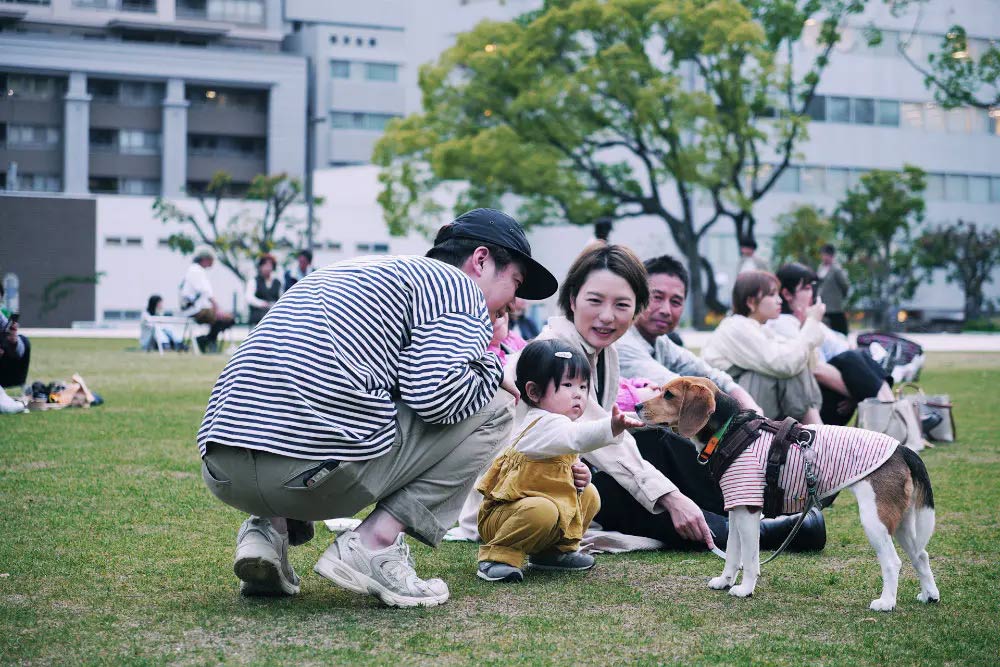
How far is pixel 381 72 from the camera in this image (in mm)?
64000

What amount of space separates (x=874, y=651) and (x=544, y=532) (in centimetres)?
130

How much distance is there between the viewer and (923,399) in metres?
8.61

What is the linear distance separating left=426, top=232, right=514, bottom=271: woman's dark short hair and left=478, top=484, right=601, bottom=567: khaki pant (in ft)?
2.92

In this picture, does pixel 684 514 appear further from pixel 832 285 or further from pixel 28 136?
pixel 28 136

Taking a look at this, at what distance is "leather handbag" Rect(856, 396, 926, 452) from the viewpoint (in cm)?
749

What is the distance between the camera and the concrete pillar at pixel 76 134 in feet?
172

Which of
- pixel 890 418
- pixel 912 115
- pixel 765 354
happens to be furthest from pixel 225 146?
pixel 765 354

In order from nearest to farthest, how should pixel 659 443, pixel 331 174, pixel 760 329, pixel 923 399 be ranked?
1. pixel 659 443
2. pixel 760 329
3. pixel 923 399
4. pixel 331 174

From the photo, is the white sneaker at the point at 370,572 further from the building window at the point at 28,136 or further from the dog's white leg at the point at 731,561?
the building window at the point at 28,136

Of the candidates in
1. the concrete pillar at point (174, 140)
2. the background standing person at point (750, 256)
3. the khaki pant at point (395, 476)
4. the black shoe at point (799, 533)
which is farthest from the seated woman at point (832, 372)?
the concrete pillar at point (174, 140)

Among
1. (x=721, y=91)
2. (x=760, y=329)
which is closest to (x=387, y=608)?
(x=760, y=329)

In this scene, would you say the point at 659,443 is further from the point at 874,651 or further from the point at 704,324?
the point at 704,324

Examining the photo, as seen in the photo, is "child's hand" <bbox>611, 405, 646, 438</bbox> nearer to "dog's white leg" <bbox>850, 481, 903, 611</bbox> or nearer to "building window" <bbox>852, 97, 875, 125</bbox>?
"dog's white leg" <bbox>850, 481, 903, 611</bbox>

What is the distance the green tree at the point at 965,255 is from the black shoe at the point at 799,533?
3979 cm
